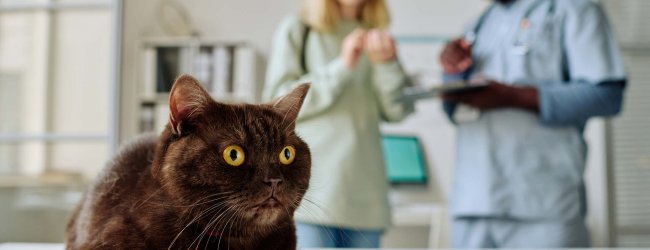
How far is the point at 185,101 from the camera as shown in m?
0.31

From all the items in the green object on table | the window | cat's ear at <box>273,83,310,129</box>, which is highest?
cat's ear at <box>273,83,310,129</box>

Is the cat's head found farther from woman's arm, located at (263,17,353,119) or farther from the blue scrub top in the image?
the blue scrub top

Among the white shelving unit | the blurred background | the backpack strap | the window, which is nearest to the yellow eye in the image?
the backpack strap

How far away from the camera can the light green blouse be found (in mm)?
849

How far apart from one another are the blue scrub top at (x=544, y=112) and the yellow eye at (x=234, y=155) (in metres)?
0.75

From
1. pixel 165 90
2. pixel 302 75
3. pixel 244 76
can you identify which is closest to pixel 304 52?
pixel 302 75

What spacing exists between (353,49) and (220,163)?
0.57 meters

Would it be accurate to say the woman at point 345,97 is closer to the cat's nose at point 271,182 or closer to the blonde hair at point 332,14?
the blonde hair at point 332,14

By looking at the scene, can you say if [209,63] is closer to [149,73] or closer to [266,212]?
[149,73]

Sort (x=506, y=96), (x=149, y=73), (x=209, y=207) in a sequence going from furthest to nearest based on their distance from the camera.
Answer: (x=149, y=73)
(x=506, y=96)
(x=209, y=207)

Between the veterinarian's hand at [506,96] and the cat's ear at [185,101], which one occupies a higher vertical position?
the cat's ear at [185,101]

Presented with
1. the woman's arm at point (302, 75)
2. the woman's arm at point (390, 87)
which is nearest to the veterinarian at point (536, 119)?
the woman's arm at point (390, 87)

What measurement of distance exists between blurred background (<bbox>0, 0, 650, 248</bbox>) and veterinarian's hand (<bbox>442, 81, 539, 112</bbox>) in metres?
0.77

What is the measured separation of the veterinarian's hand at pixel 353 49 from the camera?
85 cm
